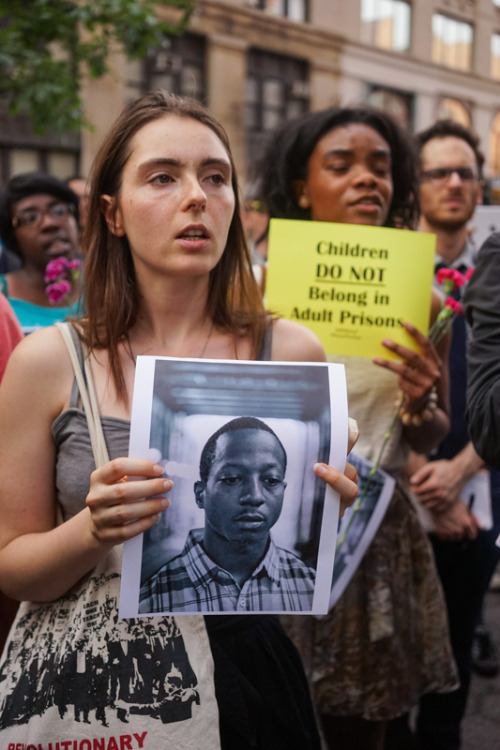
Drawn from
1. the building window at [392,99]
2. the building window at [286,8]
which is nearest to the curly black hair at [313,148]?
the building window at [286,8]

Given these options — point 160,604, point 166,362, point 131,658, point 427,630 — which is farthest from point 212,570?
point 427,630

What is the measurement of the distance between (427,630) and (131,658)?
1.16 m

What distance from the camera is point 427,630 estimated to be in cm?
229

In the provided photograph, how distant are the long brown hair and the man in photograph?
0.34 m

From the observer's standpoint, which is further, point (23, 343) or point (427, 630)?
point (427, 630)

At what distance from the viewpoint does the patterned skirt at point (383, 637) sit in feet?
7.04

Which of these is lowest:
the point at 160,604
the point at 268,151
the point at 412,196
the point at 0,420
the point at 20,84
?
the point at 160,604

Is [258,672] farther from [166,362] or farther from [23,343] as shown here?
[23,343]

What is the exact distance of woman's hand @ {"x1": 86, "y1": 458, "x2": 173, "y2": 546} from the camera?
48.3 inches

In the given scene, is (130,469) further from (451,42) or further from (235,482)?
(451,42)

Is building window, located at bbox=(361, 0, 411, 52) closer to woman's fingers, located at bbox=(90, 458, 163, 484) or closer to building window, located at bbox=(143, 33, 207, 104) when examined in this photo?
building window, located at bbox=(143, 33, 207, 104)

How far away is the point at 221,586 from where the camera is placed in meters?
1.32

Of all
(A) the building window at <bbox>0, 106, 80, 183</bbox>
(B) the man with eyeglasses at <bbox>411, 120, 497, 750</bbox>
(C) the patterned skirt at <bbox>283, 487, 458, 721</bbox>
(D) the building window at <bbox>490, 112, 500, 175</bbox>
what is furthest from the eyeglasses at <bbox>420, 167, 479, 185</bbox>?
(D) the building window at <bbox>490, 112, 500, 175</bbox>

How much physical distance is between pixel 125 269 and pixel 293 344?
377mm
